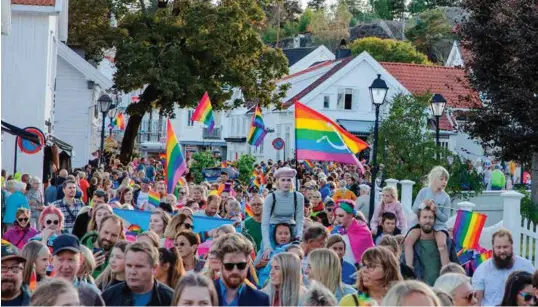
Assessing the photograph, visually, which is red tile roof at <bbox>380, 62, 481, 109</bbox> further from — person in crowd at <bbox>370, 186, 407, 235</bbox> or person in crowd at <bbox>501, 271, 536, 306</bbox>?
person in crowd at <bbox>501, 271, 536, 306</bbox>

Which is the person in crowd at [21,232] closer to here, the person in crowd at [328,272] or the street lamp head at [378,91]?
the person in crowd at [328,272]

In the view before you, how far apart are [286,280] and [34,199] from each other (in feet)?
41.6

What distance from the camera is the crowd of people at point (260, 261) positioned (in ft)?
26.8

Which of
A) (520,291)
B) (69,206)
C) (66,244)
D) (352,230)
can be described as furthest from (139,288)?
(69,206)

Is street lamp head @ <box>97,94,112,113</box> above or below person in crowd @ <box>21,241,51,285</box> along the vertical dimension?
above

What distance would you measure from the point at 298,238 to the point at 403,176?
13.3 metres

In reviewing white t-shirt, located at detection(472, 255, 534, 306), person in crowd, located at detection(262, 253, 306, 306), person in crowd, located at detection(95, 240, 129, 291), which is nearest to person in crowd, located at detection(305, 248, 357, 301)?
person in crowd, located at detection(262, 253, 306, 306)

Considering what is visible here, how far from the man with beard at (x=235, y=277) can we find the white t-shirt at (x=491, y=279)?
128 inches

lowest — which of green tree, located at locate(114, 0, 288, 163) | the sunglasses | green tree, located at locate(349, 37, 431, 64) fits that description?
the sunglasses

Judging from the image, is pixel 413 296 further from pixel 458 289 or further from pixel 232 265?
pixel 232 265

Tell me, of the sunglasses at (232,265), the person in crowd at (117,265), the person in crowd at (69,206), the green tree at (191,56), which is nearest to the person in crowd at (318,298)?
the sunglasses at (232,265)

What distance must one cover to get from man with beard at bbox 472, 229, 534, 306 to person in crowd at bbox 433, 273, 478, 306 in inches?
107

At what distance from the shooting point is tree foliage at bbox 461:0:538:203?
26.1 metres

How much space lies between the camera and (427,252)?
12.6m
